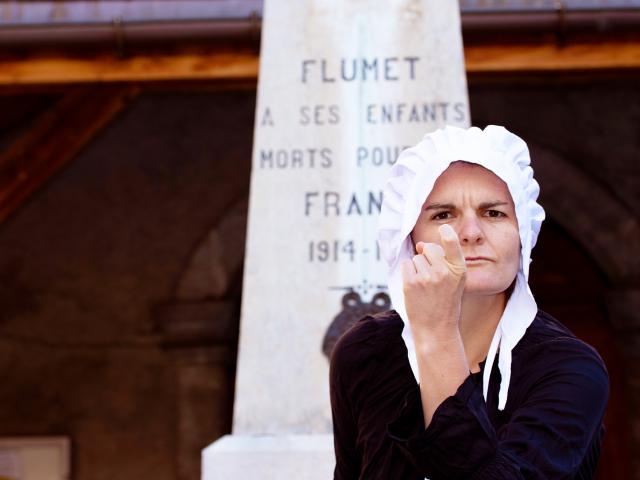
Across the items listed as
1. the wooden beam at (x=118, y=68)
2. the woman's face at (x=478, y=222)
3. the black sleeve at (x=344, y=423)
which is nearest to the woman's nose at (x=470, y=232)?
the woman's face at (x=478, y=222)

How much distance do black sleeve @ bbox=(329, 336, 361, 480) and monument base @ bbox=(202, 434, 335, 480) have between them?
4.48 ft

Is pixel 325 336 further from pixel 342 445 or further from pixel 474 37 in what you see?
pixel 474 37

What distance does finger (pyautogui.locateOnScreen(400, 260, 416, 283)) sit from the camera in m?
1.34

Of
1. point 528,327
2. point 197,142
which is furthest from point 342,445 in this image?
point 197,142

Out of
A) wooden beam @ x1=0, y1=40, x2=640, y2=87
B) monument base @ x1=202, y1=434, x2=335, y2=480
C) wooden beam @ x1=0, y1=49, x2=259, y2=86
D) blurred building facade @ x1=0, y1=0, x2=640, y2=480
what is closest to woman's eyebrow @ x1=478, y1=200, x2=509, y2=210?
monument base @ x1=202, y1=434, x2=335, y2=480

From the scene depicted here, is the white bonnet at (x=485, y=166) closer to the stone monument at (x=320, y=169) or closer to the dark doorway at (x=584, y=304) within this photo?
the stone monument at (x=320, y=169)

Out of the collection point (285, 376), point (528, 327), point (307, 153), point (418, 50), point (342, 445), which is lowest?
point (342, 445)

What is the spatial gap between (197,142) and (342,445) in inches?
217

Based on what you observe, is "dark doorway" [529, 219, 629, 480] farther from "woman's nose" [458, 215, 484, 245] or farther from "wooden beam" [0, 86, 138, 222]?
"woman's nose" [458, 215, 484, 245]

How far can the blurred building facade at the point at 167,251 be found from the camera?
6508 millimetres

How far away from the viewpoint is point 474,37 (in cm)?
532

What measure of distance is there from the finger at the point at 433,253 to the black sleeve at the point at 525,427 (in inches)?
5.5

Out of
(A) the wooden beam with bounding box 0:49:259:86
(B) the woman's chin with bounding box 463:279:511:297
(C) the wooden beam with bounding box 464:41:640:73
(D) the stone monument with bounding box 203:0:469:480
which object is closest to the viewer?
(B) the woman's chin with bounding box 463:279:511:297

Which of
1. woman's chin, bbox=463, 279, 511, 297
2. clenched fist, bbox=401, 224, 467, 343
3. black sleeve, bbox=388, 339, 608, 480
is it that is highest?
woman's chin, bbox=463, 279, 511, 297
